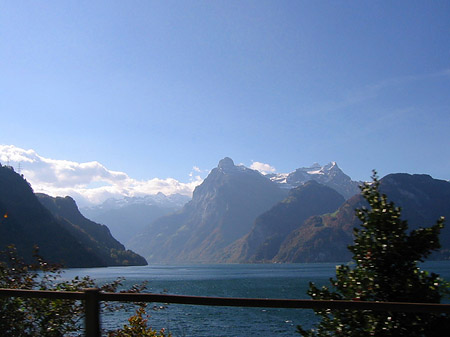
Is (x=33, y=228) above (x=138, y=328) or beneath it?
above

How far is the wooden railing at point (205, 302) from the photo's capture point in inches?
149

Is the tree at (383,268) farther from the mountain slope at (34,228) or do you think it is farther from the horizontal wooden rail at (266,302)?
the mountain slope at (34,228)

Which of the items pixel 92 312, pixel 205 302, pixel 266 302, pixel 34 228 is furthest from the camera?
pixel 34 228

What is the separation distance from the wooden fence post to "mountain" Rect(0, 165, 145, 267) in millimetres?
152352

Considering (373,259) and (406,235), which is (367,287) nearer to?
(373,259)

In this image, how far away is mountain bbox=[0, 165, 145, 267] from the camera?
493ft

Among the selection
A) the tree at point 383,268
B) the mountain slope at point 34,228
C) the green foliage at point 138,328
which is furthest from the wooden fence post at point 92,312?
the mountain slope at point 34,228

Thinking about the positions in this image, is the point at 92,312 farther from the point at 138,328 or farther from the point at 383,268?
the point at 383,268

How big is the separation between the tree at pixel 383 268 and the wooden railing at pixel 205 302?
1.17 metres

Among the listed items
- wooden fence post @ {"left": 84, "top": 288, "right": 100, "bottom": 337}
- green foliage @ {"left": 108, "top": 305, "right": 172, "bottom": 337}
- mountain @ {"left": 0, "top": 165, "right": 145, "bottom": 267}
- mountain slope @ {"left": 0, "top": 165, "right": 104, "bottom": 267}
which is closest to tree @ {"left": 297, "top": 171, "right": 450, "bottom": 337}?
green foliage @ {"left": 108, "top": 305, "right": 172, "bottom": 337}

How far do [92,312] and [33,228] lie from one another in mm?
174981

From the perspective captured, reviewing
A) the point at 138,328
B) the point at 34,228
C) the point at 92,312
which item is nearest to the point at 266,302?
the point at 92,312

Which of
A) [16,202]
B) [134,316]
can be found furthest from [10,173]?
[134,316]

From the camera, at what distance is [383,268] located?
6.36 m
